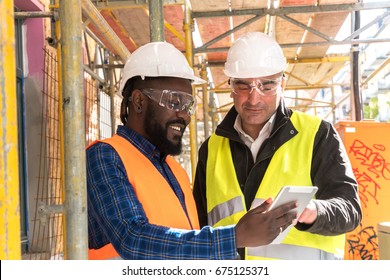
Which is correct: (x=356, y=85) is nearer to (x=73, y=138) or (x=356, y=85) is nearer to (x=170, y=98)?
(x=170, y=98)

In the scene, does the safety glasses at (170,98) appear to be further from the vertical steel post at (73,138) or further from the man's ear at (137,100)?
the vertical steel post at (73,138)

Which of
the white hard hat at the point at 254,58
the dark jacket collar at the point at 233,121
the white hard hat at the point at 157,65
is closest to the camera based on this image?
the white hard hat at the point at 157,65

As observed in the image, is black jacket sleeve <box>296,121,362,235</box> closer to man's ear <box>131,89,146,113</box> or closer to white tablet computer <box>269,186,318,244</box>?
white tablet computer <box>269,186,318,244</box>

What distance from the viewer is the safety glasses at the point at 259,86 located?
345cm

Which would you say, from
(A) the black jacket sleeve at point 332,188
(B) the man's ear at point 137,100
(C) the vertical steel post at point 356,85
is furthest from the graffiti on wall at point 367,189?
(B) the man's ear at point 137,100

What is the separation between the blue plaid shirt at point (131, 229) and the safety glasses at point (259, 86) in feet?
3.77

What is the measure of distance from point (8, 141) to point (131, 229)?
795mm

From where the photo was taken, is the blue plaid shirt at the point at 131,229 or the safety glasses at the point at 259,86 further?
the safety glasses at the point at 259,86

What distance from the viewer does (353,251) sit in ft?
21.5

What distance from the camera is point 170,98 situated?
9.55 feet

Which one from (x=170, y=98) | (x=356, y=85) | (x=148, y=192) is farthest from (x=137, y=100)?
(x=356, y=85)

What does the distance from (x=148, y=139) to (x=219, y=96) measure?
14.4 meters
